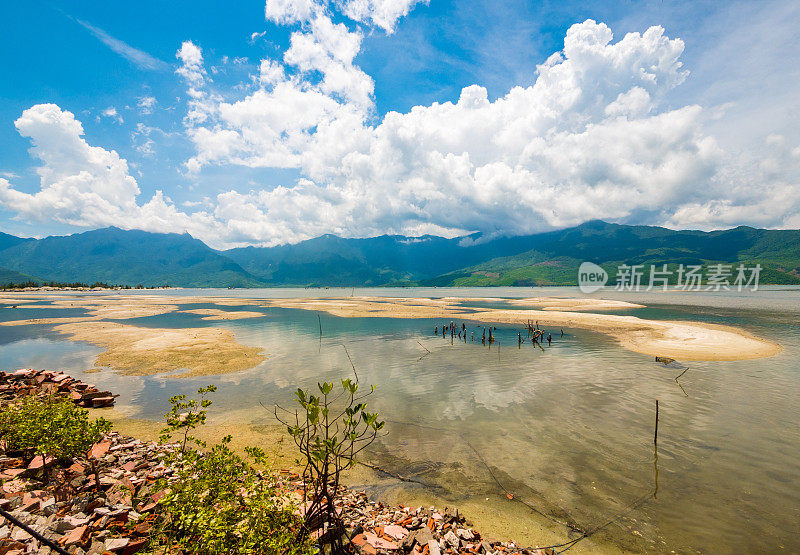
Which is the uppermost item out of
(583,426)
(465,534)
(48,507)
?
(48,507)

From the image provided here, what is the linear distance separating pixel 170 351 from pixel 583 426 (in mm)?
42251

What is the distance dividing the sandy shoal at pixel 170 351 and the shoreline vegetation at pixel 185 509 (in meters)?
19.6

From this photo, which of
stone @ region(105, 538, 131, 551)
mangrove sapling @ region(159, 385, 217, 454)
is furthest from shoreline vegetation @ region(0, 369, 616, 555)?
mangrove sapling @ region(159, 385, 217, 454)

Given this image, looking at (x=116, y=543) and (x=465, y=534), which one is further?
(x=465, y=534)

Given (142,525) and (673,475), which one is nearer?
(142,525)

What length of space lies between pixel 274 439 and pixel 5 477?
9621mm

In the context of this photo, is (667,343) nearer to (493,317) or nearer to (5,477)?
(493,317)

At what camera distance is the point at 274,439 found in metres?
17.2

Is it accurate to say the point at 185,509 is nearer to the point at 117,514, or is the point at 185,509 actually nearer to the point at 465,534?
the point at 117,514

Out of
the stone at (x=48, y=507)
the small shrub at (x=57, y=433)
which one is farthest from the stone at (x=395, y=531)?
the small shrub at (x=57, y=433)

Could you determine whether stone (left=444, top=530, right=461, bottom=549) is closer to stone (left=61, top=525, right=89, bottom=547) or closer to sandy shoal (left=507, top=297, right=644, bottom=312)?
stone (left=61, top=525, right=89, bottom=547)

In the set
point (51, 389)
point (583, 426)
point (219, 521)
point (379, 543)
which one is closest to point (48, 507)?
point (219, 521)

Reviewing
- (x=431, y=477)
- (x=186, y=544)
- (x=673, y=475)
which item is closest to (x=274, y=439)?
(x=431, y=477)

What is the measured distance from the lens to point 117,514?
28.1 ft
